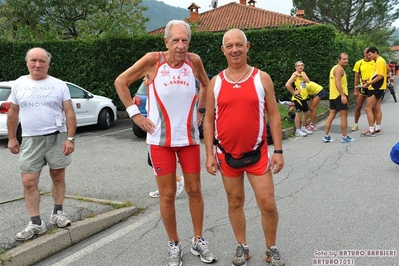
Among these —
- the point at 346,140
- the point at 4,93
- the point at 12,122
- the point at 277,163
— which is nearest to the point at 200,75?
the point at 277,163

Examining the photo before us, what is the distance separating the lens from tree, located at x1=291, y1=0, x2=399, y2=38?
39844 millimetres

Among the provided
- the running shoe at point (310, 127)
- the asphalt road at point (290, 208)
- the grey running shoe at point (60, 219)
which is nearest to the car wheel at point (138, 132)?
the asphalt road at point (290, 208)

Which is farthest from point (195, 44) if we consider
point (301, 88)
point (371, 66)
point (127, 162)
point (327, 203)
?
point (327, 203)

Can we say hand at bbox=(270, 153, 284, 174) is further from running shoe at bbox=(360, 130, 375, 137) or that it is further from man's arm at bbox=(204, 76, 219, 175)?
running shoe at bbox=(360, 130, 375, 137)

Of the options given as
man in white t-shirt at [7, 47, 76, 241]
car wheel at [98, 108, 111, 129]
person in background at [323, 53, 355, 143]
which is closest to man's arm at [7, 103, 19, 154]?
man in white t-shirt at [7, 47, 76, 241]

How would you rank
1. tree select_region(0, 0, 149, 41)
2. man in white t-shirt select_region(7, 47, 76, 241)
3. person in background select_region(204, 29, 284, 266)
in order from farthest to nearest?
1. tree select_region(0, 0, 149, 41)
2. man in white t-shirt select_region(7, 47, 76, 241)
3. person in background select_region(204, 29, 284, 266)

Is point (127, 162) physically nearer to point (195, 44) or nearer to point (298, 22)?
point (195, 44)

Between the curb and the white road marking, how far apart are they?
0.63 ft

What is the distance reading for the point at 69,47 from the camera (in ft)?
49.6

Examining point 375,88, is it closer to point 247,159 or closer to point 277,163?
point 277,163

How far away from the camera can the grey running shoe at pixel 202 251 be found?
3348 millimetres

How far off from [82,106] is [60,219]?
8061mm

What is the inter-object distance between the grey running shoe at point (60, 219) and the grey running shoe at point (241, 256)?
5.83 feet

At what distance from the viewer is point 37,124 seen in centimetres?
372
